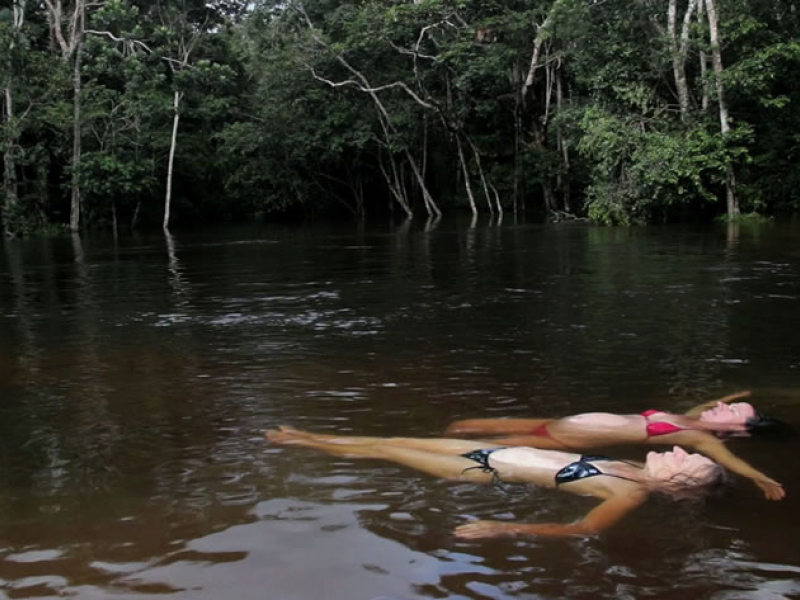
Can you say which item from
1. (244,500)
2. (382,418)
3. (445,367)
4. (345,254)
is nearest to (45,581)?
(244,500)

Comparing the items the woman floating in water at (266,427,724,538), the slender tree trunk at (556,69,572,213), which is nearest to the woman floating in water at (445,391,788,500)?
the woman floating in water at (266,427,724,538)

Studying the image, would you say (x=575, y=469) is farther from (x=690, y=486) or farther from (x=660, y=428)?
(x=660, y=428)

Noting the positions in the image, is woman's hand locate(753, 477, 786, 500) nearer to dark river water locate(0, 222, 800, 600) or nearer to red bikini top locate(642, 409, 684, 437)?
dark river water locate(0, 222, 800, 600)

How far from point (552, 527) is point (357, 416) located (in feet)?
7.51

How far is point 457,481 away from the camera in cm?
461

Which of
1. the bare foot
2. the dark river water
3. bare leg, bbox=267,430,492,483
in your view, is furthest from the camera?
the bare foot

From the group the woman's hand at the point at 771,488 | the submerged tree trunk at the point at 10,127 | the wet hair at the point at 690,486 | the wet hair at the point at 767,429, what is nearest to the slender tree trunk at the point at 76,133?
the submerged tree trunk at the point at 10,127

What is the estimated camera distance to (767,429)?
5336 millimetres

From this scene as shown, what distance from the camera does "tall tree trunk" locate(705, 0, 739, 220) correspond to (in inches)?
910

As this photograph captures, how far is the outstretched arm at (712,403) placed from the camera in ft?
18.6

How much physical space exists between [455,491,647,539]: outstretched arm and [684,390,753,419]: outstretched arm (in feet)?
5.97

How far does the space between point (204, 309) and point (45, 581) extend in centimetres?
805

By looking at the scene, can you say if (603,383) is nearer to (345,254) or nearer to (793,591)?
(793,591)

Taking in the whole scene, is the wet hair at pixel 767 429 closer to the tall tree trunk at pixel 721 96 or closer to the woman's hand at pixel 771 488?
the woman's hand at pixel 771 488
